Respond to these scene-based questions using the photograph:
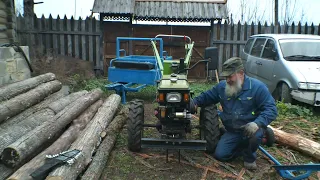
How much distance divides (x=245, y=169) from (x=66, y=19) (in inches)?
390

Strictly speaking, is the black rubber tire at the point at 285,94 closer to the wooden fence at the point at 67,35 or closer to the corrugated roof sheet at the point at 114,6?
the corrugated roof sheet at the point at 114,6

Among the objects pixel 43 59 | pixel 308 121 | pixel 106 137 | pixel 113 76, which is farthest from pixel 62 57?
pixel 308 121

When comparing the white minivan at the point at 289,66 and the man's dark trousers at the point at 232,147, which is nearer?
the man's dark trousers at the point at 232,147

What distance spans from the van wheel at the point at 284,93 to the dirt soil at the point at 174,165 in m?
2.61

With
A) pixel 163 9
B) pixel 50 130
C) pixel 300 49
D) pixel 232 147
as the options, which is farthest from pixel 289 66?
pixel 163 9

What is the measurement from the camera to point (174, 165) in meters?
4.52

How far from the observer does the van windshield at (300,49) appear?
7973 mm

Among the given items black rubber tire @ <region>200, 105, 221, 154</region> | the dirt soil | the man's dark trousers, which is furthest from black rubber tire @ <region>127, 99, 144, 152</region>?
the man's dark trousers

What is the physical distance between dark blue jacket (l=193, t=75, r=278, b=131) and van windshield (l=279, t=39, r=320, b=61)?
4002 mm

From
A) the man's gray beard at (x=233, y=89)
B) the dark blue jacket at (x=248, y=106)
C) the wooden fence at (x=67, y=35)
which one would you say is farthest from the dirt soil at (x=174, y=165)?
the wooden fence at (x=67, y=35)

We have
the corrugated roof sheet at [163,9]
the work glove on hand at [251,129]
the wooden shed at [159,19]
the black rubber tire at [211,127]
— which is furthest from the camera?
the wooden shed at [159,19]

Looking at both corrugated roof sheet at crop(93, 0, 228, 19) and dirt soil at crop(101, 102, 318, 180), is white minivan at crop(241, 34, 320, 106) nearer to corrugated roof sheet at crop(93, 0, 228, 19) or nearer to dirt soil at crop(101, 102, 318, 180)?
dirt soil at crop(101, 102, 318, 180)

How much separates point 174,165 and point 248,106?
4.28 feet

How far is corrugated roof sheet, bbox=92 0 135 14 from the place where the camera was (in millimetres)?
11961
